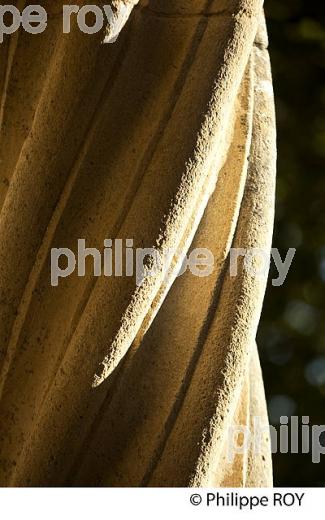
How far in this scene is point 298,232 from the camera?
3.85 m

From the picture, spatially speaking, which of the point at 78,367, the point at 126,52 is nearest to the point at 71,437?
the point at 78,367

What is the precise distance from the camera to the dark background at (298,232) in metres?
3.69

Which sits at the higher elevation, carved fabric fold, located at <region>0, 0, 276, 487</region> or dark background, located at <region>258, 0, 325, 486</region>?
dark background, located at <region>258, 0, 325, 486</region>

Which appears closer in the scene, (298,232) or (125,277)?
(125,277)

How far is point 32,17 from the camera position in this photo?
104 cm

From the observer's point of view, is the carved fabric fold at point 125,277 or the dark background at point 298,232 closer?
the carved fabric fold at point 125,277

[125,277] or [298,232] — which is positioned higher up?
[298,232]

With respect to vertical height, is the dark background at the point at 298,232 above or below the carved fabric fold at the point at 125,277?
above

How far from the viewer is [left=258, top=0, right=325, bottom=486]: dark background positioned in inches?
145

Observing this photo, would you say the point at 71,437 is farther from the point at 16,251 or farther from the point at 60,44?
the point at 60,44

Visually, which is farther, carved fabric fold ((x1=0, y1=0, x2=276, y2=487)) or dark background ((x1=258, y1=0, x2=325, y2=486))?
dark background ((x1=258, y1=0, x2=325, y2=486))

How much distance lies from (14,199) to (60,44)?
0.13 metres
